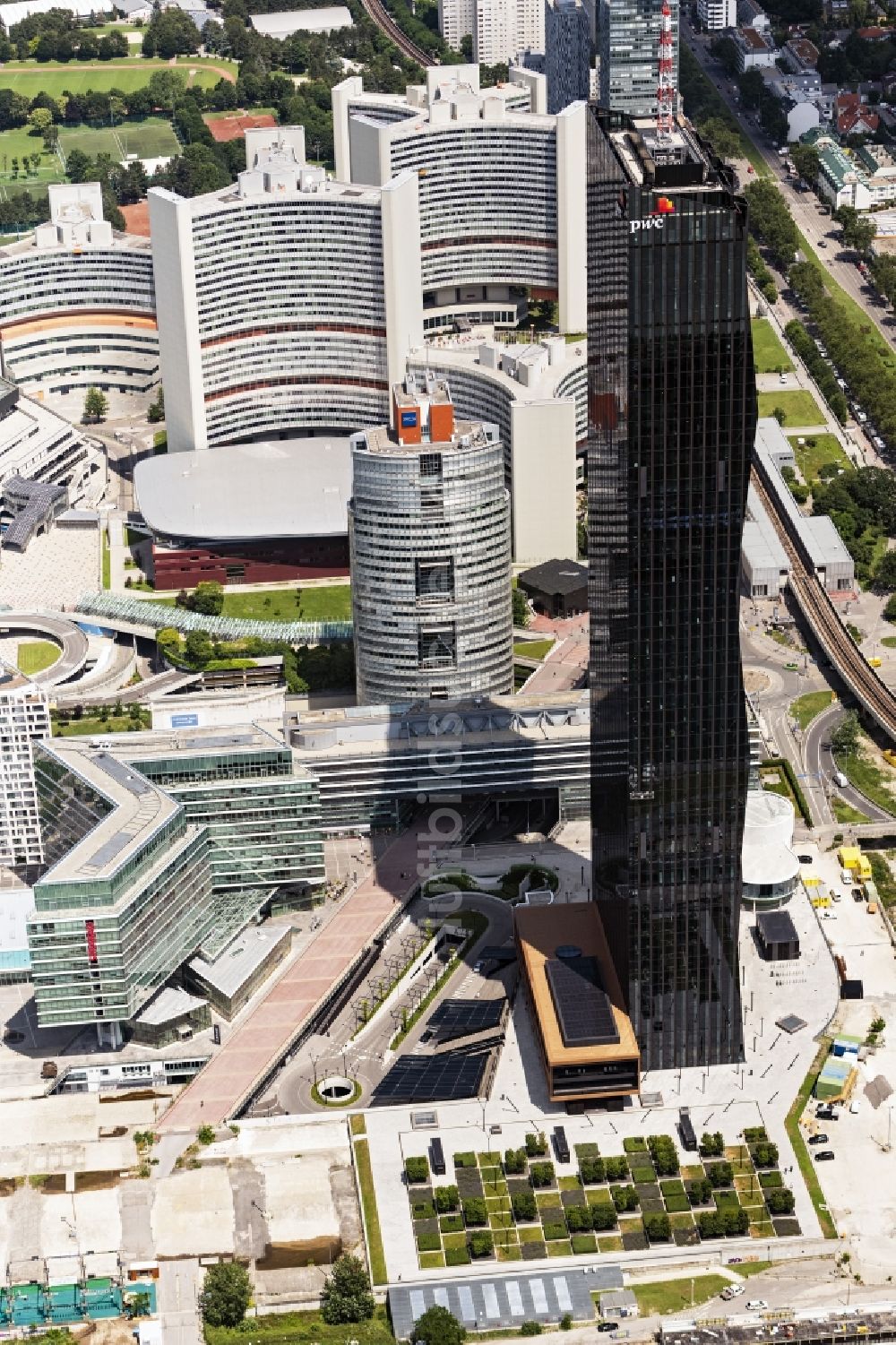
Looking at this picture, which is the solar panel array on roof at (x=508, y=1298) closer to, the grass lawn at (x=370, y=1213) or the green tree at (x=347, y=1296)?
the green tree at (x=347, y=1296)

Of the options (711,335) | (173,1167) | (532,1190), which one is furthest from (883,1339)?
(711,335)

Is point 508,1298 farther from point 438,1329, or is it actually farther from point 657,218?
point 657,218

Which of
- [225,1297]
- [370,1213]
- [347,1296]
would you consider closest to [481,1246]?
[370,1213]

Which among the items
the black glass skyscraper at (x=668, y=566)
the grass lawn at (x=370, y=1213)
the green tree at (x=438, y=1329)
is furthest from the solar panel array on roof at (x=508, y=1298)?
the black glass skyscraper at (x=668, y=566)

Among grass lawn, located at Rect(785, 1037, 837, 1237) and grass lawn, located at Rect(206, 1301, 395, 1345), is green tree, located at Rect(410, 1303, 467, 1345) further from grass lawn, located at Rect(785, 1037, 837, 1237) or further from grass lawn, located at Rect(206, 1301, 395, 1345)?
grass lawn, located at Rect(785, 1037, 837, 1237)

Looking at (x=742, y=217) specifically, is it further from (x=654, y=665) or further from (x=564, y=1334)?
(x=564, y=1334)
